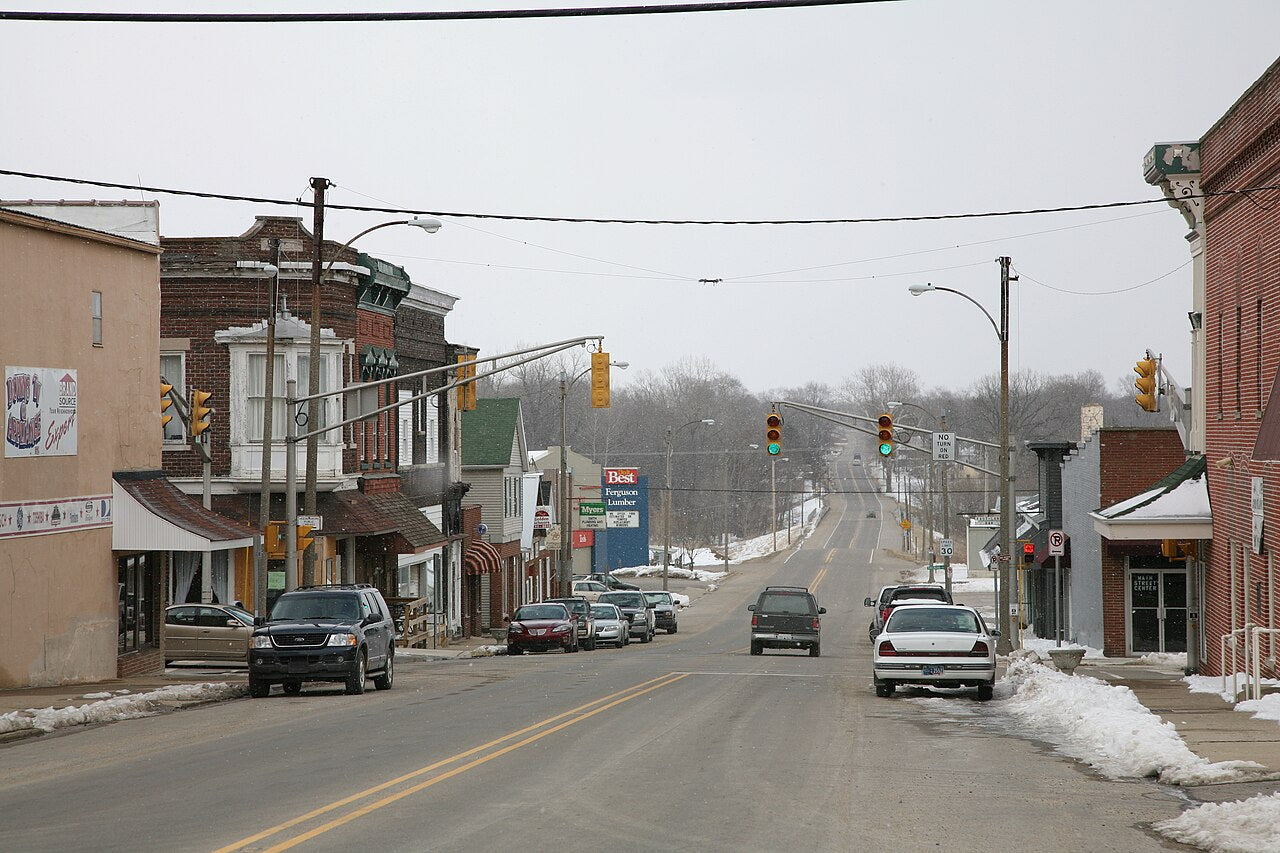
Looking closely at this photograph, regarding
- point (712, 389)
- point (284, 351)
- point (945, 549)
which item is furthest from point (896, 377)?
point (284, 351)

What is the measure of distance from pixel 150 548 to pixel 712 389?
12362 cm

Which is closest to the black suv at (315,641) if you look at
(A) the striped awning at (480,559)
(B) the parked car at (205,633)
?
(B) the parked car at (205,633)

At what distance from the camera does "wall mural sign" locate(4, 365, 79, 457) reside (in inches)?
909

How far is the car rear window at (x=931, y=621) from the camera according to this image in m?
21.7

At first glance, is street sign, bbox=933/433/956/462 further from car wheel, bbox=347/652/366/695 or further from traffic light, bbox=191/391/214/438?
car wheel, bbox=347/652/366/695

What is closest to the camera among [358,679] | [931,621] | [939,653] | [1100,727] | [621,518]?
[1100,727]

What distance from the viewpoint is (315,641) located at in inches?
891

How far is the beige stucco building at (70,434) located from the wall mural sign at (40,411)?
0.02 m

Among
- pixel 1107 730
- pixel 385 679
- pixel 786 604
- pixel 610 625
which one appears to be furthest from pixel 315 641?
pixel 610 625

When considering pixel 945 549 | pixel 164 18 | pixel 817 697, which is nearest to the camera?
pixel 164 18

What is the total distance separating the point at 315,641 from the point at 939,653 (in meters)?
9.73

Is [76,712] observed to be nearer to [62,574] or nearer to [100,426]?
[62,574]

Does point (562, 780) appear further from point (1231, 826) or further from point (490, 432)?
point (490, 432)

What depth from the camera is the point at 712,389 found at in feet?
488
